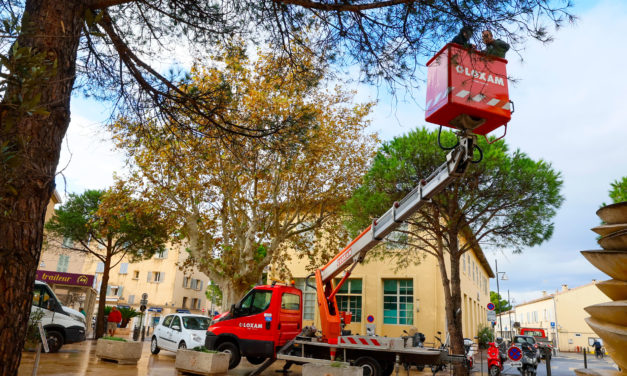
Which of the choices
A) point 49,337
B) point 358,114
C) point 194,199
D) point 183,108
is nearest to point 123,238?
point 194,199

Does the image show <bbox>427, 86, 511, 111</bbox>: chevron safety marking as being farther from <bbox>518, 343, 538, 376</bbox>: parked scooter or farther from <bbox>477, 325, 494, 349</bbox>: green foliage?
<bbox>477, 325, 494, 349</bbox>: green foliage

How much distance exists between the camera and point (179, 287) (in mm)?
48031

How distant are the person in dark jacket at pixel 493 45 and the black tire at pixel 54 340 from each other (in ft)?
47.9

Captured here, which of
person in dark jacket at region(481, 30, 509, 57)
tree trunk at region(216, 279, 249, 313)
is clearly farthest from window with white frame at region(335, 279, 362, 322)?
person in dark jacket at region(481, 30, 509, 57)

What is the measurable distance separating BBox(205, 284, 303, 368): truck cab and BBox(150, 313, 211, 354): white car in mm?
2646

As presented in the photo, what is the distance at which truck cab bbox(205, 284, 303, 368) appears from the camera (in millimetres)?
11859

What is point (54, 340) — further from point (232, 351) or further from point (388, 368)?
point (388, 368)

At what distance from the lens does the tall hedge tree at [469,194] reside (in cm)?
1420

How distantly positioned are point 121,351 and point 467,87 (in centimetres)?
1180

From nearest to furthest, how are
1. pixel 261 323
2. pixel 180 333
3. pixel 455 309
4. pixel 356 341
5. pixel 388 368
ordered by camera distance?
pixel 356 341
pixel 388 368
pixel 261 323
pixel 455 309
pixel 180 333

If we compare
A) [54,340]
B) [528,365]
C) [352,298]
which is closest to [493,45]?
[528,365]

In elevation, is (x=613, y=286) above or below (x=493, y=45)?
below

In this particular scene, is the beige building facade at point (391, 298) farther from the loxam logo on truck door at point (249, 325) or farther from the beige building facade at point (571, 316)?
the beige building facade at point (571, 316)

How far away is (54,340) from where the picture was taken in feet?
44.4
